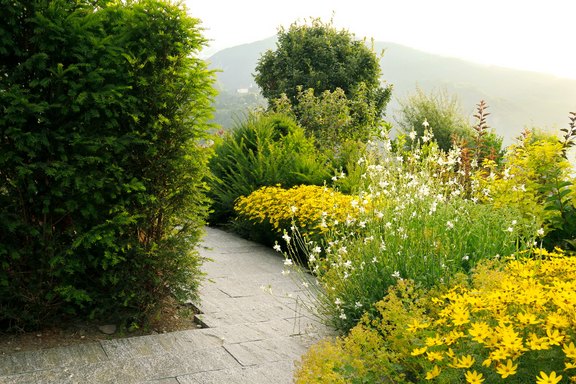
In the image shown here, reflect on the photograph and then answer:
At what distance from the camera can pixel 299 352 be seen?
3605mm

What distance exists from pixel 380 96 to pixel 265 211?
1250cm

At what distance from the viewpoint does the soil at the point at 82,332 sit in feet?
11.8

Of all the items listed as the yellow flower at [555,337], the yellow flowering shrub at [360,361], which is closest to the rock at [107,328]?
the yellow flowering shrub at [360,361]

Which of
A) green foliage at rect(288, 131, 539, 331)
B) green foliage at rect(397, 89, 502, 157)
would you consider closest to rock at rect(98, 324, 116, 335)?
green foliage at rect(288, 131, 539, 331)

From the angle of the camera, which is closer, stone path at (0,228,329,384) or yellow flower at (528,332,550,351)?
yellow flower at (528,332,550,351)

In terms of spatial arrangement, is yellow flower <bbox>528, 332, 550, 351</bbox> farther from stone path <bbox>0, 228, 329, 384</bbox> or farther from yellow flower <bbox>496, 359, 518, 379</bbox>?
stone path <bbox>0, 228, 329, 384</bbox>

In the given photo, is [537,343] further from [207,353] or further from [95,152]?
[95,152]

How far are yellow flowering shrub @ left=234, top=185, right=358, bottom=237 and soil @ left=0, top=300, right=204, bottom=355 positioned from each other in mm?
1670

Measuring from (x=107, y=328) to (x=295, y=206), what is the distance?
278 cm

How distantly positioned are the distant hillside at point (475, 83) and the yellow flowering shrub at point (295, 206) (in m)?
41.1

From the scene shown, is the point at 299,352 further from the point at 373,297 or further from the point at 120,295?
the point at 120,295

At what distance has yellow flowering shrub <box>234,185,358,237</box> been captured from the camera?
19.0ft

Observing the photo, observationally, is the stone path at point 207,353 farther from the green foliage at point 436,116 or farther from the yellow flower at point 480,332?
the green foliage at point 436,116

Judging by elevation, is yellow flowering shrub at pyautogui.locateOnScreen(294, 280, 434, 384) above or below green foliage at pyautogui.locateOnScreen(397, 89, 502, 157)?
below
